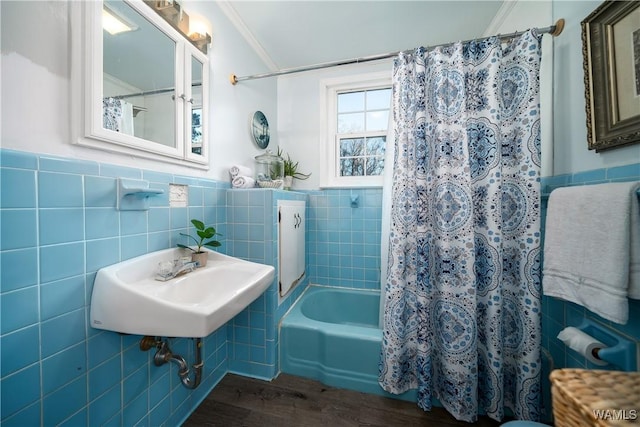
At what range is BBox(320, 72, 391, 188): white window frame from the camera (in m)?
2.05

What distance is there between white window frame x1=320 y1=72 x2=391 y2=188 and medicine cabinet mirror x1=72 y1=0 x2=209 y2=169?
3.62ft

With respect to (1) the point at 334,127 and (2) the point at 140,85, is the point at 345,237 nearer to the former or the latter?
(1) the point at 334,127

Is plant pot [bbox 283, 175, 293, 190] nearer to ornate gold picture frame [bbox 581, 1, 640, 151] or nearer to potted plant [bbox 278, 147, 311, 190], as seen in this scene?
potted plant [bbox 278, 147, 311, 190]

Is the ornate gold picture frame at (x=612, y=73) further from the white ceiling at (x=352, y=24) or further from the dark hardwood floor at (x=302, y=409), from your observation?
the dark hardwood floor at (x=302, y=409)

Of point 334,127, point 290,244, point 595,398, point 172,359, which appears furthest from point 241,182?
point 595,398

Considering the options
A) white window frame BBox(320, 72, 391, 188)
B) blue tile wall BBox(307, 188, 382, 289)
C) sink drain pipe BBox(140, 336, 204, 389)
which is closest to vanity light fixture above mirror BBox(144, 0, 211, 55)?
white window frame BBox(320, 72, 391, 188)

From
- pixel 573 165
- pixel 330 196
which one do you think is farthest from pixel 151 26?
pixel 573 165

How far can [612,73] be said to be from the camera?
2.56ft

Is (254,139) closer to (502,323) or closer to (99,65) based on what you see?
(99,65)

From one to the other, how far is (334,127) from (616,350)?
7.02 ft

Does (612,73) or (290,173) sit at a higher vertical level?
(612,73)

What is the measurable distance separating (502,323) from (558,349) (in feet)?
0.81

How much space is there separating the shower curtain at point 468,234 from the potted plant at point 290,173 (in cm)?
107
